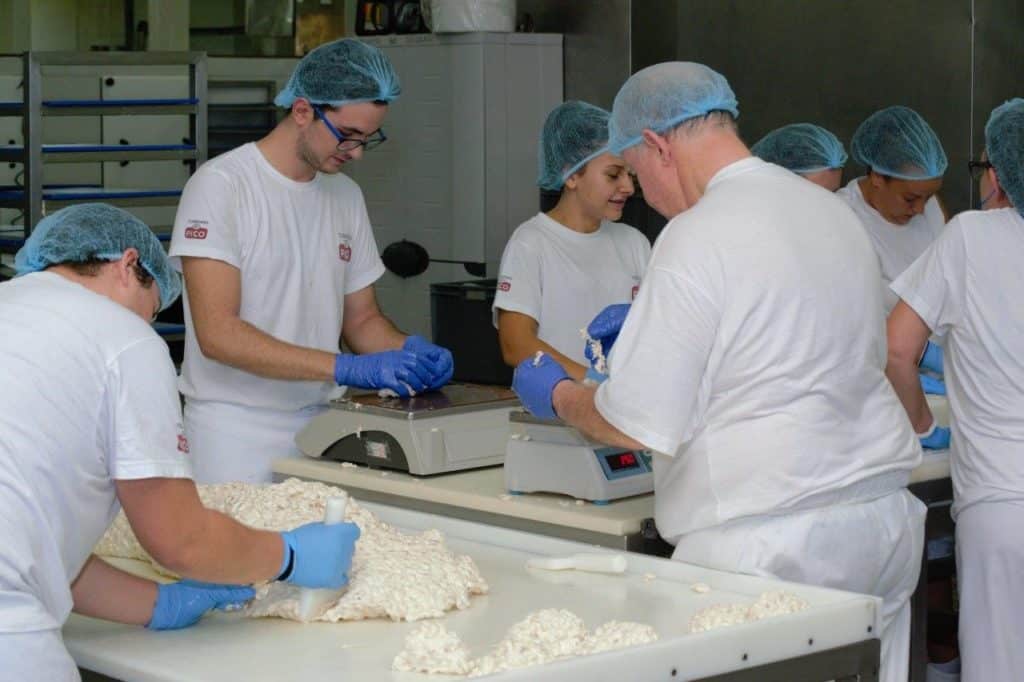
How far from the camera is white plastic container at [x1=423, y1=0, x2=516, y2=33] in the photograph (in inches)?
230

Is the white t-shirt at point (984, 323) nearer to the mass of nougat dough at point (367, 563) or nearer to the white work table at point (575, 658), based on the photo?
the white work table at point (575, 658)

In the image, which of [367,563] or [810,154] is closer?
[367,563]

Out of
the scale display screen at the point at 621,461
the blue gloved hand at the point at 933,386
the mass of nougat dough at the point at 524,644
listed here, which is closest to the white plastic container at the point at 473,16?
the blue gloved hand at the point at 933,386

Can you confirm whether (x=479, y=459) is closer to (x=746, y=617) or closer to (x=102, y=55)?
(x=746, y=617)

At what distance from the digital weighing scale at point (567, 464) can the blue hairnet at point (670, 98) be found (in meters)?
0.62

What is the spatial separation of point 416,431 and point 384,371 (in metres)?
0.22

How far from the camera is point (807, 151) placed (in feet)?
15.0

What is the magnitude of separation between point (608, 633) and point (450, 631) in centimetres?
24

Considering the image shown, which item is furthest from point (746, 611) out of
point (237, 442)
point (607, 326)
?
point (237, 442)

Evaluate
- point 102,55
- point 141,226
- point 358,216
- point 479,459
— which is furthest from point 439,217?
point 141,226

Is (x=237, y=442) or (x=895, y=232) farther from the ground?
(x=895, y=232)

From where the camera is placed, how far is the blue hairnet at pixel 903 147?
14.6ft

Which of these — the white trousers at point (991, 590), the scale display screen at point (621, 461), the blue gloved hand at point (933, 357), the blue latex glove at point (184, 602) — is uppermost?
the blue gloved hand at point (933, 357)

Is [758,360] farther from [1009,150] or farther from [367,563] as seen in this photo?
[1009,150]
